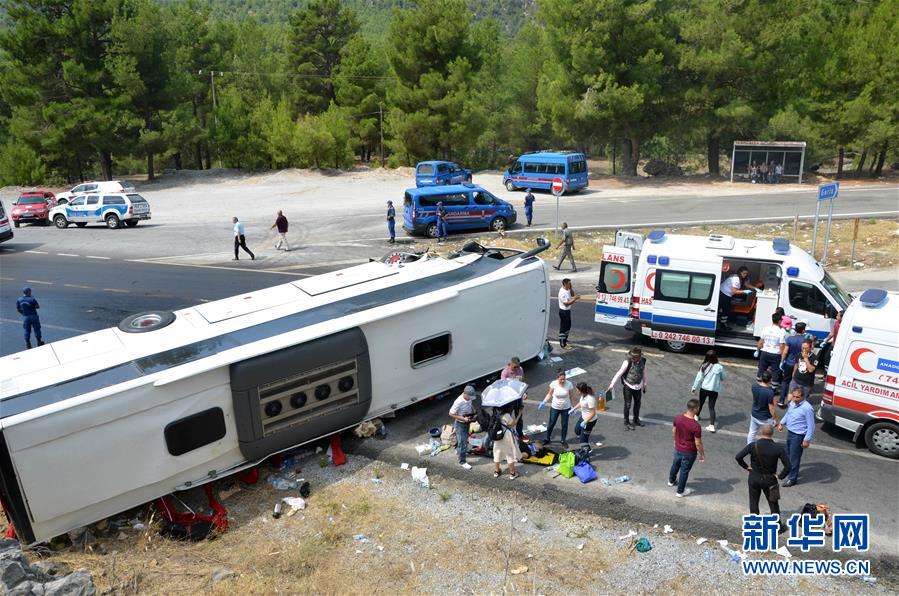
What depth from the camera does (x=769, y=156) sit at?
1686 inches

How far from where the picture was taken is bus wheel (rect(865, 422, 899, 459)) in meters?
10.7

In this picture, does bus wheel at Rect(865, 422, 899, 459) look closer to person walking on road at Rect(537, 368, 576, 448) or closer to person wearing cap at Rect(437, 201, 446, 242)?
person walking on road at Rect(537, 368, 576, 448)

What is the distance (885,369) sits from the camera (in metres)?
10.5

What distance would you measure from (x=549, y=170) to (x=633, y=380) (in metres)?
29.3

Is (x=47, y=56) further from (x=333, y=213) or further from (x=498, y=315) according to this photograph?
(x=498, y=315)

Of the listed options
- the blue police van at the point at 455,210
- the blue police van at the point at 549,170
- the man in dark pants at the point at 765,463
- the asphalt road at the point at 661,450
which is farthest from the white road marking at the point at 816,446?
the blue police van at the point at 549,170

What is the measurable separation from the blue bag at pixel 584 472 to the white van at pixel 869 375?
4.12 m

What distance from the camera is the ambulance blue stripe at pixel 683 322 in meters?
14.5

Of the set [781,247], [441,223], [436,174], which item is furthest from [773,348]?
[436,174]

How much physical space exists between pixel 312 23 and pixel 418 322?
5537 centimetres

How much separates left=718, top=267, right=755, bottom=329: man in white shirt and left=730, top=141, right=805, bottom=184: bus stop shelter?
1236 inches

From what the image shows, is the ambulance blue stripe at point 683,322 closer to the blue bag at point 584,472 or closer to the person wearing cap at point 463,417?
the blue bag at point 584,472

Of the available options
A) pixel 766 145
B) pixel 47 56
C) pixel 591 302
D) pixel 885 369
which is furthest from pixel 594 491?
pixel 47 56

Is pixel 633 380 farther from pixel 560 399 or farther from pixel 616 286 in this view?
pixel 616 286
